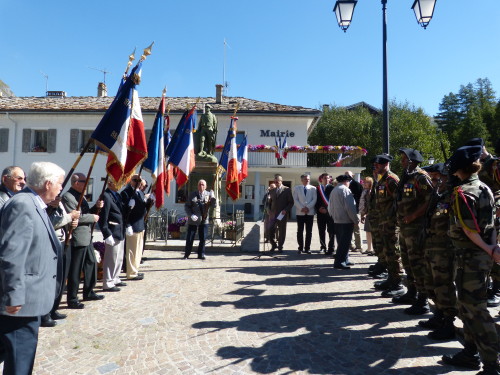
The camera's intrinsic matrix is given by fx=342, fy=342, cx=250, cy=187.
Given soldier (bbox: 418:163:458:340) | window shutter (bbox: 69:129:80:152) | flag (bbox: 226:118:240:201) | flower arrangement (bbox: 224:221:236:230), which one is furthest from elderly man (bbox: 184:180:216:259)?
window shutter (bbox: 69:129:80:152)

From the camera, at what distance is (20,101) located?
25.4 m

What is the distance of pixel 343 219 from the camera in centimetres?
674

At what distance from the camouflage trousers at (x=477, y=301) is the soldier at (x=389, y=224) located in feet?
6.97

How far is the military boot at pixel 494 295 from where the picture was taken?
4514 mm

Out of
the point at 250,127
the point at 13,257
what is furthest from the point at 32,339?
the point at 250,127

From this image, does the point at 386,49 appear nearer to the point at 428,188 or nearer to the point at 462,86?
the point at 428,188

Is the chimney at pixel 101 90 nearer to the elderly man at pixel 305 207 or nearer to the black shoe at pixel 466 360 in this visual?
the elderly man at pixel 305 207

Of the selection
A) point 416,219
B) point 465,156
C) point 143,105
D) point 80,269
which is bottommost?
point 80,269

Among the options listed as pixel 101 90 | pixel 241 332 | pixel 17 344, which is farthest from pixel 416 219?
pixel 101 90

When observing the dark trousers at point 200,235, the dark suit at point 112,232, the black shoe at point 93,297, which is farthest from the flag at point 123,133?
the dark trousers at point 200,235

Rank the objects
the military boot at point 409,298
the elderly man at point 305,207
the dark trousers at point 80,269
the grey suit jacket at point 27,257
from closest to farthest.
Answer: the grey suit jacket at point 27,257
the dark trousers at point 80,269
the military boot at point 409,298
the elderly man at point 305,207

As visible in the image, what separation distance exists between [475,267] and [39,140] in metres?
26.6

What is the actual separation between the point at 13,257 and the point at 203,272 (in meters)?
4.68

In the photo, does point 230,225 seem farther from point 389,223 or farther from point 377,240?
point 389,223
